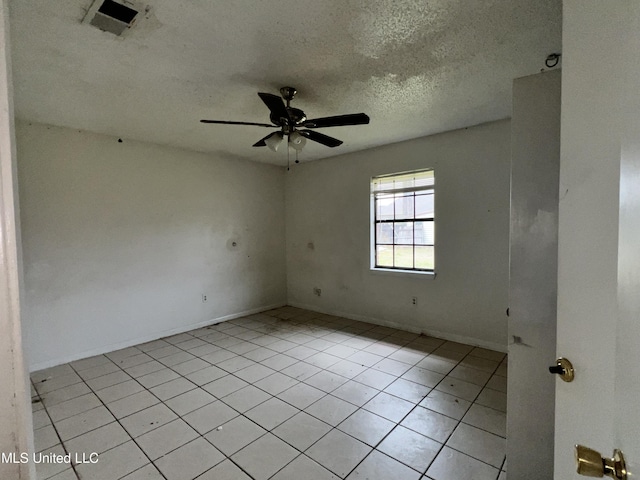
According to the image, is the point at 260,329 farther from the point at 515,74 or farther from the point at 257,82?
the point at 515,74

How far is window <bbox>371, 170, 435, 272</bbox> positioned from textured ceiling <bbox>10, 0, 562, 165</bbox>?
1062mm

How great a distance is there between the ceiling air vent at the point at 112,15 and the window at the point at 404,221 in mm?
3253

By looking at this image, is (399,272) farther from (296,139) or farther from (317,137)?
(296,139)

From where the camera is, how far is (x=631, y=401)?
0.47 metres

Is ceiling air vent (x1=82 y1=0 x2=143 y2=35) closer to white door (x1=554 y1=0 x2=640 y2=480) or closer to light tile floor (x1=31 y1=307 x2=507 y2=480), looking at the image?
white door (x1=554 y1=0 x2=640 y2=480)

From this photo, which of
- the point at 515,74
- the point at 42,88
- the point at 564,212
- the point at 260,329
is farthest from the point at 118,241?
the point at 515,74

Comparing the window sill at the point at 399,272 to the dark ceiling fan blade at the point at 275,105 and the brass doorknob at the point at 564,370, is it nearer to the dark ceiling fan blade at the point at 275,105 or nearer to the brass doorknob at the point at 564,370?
the dark ceiling fan blade at the point at 275,105

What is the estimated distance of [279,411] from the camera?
7.29 ft

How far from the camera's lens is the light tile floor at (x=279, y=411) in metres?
1.72

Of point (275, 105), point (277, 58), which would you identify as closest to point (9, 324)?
point (275, 105)

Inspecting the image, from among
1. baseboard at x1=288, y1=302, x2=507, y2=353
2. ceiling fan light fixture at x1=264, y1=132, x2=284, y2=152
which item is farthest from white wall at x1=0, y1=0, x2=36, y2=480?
baseboard at x1=288, y1=302, x2=507, y2=353

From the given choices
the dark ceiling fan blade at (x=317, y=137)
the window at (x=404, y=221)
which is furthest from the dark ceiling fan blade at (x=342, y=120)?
the window at (x=404, y=221)

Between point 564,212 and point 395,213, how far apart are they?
3330 mm

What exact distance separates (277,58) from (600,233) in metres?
2.01
